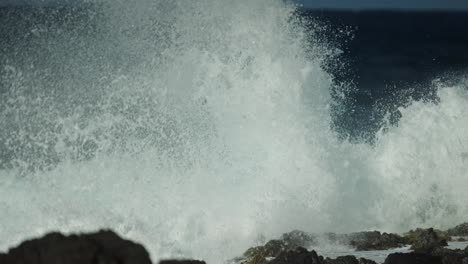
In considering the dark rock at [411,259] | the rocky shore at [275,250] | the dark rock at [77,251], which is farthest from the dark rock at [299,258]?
the dark rock at [77,251]

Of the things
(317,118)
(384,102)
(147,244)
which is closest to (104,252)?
(147,244)

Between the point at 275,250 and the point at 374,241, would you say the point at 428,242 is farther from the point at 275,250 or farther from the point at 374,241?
the point at 275,250

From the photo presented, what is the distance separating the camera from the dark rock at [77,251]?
363cm

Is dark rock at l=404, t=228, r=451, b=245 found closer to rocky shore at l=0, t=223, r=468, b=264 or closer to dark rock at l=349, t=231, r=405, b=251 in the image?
rocky shore at l=0, t=223, r=468, b=264

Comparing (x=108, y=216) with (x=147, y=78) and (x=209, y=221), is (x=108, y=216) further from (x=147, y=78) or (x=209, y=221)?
(x=147, y=78)

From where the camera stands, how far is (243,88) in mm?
14008

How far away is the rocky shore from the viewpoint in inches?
144

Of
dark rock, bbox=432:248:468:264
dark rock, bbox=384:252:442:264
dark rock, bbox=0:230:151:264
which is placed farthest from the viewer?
dark rock, bbox=432:248:468:264

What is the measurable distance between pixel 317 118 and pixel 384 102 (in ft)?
47.3

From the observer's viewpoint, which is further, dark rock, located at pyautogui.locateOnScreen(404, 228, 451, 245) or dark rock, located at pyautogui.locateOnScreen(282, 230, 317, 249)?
dark rock, located at pyautogui.locateOnScreen(404, 228, 451, 245)

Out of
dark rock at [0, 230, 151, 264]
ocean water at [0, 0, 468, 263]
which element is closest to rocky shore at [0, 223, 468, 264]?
dark rock at [0, 230, 151, 264]

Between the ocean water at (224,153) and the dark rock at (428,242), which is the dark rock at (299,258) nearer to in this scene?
the dark rock at (428,242)

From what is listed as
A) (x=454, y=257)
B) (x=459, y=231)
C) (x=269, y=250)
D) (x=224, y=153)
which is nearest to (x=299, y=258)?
(x=454, y=257)

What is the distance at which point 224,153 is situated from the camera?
13.4m
